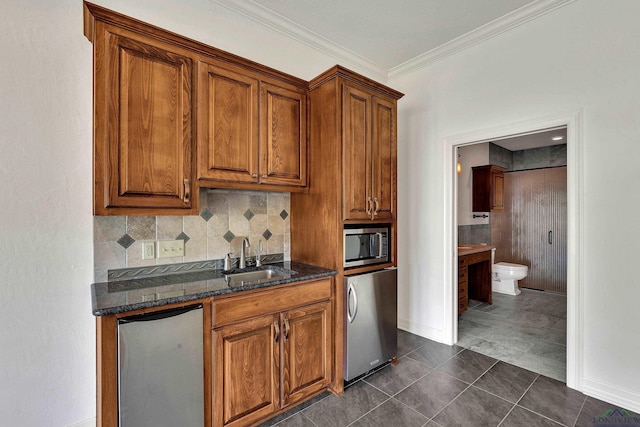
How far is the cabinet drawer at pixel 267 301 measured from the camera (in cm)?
169

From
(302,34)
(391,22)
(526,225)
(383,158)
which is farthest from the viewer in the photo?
(526,225)

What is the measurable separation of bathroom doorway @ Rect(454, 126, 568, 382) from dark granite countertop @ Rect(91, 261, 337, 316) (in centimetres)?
261

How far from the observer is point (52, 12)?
1.69m

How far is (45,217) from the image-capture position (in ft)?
5.50

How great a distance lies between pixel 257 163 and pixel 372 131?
96 cm

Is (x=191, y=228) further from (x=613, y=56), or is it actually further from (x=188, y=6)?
(x=613, y=56)

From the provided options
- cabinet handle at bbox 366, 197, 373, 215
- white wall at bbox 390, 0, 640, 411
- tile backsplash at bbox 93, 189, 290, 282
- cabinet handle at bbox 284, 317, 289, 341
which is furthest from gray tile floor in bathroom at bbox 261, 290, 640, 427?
cabinet handle at bbox 366, 197, 373, 215

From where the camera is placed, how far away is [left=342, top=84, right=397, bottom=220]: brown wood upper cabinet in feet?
7.32

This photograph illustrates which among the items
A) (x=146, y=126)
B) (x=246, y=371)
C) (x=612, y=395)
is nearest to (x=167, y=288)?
(x=246, y=371)

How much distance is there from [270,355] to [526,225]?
549cm

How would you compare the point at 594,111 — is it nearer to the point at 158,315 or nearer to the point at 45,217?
the point at 158,315

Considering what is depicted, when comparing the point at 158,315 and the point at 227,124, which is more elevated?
the point at 227,124

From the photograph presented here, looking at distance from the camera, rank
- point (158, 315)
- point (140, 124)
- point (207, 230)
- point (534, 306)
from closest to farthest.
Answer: point (158, 315) → point (140, 124) → point (207, 230) → point (534, 306)

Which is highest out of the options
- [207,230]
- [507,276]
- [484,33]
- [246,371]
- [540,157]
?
[484,33]
